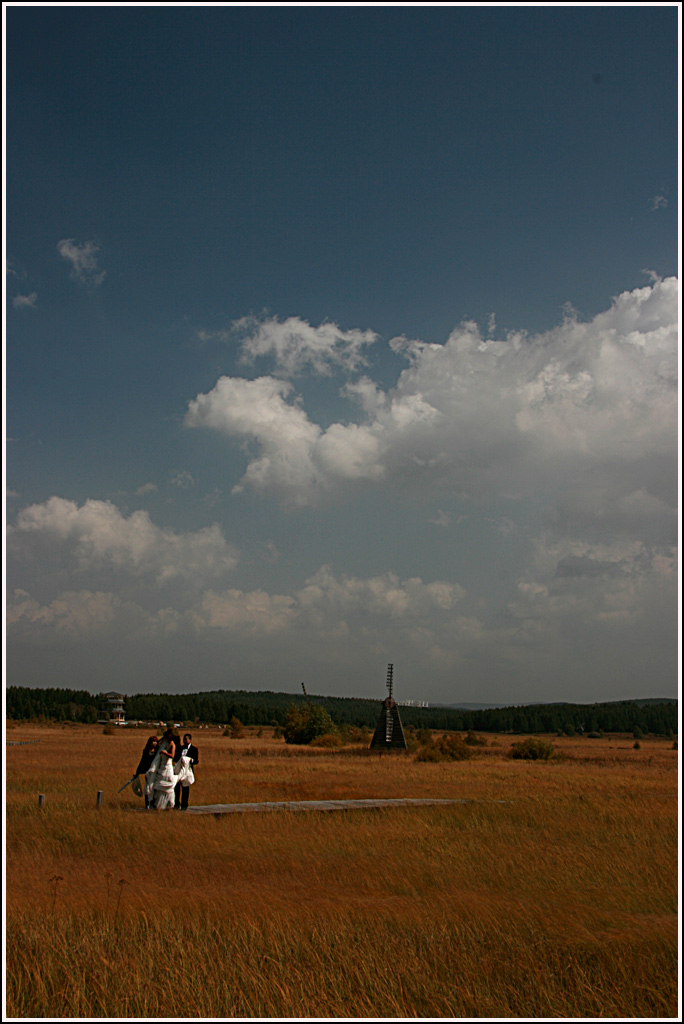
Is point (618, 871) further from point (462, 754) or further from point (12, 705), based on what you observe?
point (12, 705)

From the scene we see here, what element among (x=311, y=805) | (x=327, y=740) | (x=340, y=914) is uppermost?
(x=340, y=914)

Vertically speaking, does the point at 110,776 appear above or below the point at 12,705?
above

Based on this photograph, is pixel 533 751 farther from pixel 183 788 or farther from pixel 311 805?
pixel 183 788

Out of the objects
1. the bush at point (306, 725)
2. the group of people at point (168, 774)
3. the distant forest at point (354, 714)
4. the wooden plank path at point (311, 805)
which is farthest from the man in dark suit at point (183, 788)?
the distant forest at point (354, 714)

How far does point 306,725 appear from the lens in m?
65.9

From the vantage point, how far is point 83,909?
8352 millimetres

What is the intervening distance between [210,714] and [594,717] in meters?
77.0

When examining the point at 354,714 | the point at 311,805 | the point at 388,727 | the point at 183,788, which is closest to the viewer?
the point at 183,788

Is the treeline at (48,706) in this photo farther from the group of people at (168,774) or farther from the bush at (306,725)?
the group of people at (168,774)

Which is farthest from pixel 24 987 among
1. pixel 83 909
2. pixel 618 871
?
pixel 618 871

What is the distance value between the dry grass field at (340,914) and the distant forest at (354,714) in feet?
317

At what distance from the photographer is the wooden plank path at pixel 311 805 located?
17.7 meters

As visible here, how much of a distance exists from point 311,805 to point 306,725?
48.7 meters

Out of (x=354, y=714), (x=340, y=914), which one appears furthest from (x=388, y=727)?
(x=354, y=714)
